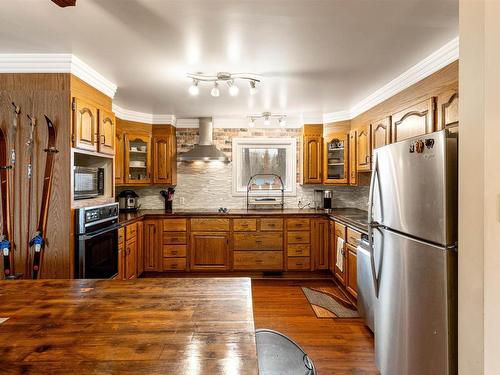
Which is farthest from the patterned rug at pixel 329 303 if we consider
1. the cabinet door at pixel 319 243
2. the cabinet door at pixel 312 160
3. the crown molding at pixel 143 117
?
the crown molding at pixel 143 117

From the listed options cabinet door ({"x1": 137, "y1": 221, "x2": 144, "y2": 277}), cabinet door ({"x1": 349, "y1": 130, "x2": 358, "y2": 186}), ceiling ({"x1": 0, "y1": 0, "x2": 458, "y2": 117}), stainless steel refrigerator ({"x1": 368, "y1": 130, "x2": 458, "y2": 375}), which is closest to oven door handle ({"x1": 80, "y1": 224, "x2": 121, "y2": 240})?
cabinet door ({"x1": 137, "y1": 221, "x2": 144, "y2": 277})

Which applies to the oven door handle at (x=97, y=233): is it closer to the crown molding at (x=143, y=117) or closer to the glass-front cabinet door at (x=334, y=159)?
the crown molding at (x=143, y=117)

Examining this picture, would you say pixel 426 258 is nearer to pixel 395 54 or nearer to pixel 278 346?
pixel 278 346

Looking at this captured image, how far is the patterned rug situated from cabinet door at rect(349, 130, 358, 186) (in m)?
1.43

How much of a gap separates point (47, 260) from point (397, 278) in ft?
8.54

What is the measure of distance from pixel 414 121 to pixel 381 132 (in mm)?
600

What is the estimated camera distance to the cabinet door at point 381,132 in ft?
9.80

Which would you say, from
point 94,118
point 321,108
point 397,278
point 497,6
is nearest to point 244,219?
point 321,108

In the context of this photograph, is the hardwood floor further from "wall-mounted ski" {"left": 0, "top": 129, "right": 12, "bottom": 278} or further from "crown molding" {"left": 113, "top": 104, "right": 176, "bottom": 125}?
"crown molding" {"left": 113, "top": 104, "right": 176, "bottom": 125}

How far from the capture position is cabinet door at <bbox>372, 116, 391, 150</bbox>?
299cm

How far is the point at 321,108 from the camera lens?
157 inches

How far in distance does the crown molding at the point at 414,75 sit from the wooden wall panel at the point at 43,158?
114 inches

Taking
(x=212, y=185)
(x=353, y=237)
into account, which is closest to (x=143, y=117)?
(x=212, y=185)

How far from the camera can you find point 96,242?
2.62m
